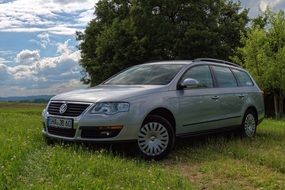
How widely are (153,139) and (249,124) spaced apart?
366 cm

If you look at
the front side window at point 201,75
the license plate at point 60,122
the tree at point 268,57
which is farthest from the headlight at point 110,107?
the tree at point 268,57

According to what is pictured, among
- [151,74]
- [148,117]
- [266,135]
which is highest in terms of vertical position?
[151,74]

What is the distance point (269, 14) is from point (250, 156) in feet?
104

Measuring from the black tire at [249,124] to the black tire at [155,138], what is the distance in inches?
118

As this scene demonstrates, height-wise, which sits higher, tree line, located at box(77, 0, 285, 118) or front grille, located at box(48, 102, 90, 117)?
tree line, located at box(77, 0, 285, 118)

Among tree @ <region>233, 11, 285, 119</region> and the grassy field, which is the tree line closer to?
tree @ <region>233, 11, 285, 119</region>

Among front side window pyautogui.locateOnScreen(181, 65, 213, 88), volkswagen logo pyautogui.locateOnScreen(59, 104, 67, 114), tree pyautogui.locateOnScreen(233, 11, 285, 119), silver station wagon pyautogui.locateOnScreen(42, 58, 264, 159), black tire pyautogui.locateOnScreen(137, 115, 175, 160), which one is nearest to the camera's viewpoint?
silver station wagon pyautogui.locateOnScreen(42, 58, 264, 159)

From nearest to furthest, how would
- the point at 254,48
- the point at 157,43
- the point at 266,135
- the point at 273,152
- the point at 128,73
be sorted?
the point at 273,152 < the point at 128,73 < the point at 266,135 < the point at 254,48 < the point at 157,43

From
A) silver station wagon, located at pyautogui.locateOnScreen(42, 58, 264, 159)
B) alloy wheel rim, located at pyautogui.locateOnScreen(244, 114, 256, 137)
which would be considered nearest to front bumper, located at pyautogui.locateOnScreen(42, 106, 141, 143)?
silver station wagon, located at pyautogui.locateOnScreen(42, 58, 264, 159)

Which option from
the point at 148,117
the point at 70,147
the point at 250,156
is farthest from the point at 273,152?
the point at 70,147

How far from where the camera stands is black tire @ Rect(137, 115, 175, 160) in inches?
330

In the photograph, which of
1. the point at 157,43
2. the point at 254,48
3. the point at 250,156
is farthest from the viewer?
the point at 157,43

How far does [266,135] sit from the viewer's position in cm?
1223

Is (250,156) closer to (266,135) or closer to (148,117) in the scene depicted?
(148,117)
